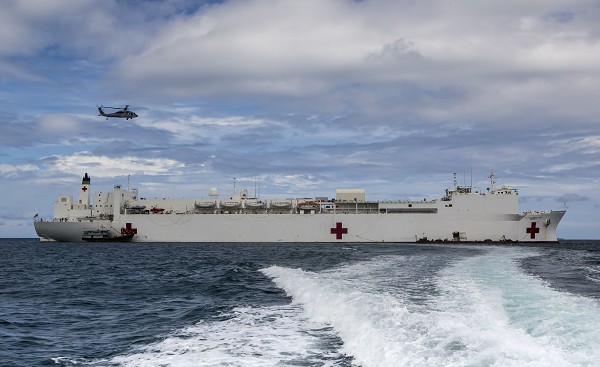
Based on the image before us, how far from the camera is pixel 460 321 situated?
852 cm

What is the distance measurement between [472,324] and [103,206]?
51.3m

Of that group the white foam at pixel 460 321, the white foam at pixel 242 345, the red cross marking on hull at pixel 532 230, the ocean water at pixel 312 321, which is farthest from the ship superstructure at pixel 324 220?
the white foam at pixel 242 345

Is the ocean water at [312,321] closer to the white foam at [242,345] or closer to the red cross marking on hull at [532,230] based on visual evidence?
the white foam at [242,345]

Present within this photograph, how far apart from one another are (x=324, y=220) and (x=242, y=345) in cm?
3977

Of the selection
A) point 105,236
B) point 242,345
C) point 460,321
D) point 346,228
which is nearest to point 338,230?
point 346,228

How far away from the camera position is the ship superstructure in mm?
47062

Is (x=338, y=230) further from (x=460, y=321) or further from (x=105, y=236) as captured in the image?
(x=460, y=321)

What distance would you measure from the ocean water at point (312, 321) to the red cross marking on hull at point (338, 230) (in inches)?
1203

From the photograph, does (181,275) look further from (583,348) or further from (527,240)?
(527,240)

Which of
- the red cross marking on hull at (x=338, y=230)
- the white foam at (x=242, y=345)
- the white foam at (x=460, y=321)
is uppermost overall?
the red cross marking on hull at (x=338, y=230)

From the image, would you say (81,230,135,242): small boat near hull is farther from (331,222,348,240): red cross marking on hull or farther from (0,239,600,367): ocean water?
(0,239,600,367): ocean water

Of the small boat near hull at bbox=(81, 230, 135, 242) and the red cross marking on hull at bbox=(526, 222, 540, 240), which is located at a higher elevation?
the red cross marking on hull at bbox=(526, 222, 540, 240)

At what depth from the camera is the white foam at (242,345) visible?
24.2 ft

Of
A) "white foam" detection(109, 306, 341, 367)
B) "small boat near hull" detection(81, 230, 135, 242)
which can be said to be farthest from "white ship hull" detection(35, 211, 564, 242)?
"white foam" detection(109, 306, 341, 367)
